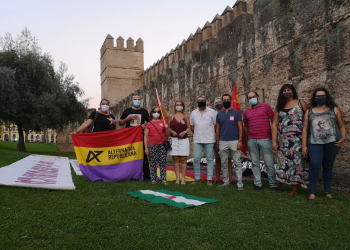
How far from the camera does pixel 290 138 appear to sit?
5.11 metres

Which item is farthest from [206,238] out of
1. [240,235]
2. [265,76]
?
[265,76]

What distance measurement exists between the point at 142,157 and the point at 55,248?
420cm

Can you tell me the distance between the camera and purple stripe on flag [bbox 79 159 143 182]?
641 centimetres

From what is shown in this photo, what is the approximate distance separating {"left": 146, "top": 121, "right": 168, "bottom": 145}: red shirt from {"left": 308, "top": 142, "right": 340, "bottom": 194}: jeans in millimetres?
2809

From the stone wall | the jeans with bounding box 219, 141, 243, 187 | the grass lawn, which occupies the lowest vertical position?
the grass lawn

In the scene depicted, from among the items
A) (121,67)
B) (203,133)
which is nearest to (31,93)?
(203,133)

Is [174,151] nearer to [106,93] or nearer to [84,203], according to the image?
[84,203]

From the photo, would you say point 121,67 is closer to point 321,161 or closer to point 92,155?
point 92,155

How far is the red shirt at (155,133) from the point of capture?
240 inches

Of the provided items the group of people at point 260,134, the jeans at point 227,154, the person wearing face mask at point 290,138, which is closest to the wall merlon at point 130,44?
the group of people at point 260,134

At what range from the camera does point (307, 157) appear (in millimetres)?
4895

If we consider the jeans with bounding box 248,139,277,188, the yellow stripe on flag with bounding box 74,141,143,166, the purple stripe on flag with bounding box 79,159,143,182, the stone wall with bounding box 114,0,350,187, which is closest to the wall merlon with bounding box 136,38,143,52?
the stone wall with bounding box 114,0,350,187

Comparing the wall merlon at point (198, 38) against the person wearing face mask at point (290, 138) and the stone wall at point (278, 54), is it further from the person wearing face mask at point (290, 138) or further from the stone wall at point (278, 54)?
the person wearing face mask at point (290, 138)

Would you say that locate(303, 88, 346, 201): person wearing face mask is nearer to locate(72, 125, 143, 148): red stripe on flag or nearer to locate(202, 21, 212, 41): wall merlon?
locate(72, 125, 143, 148): red stripe on flag
